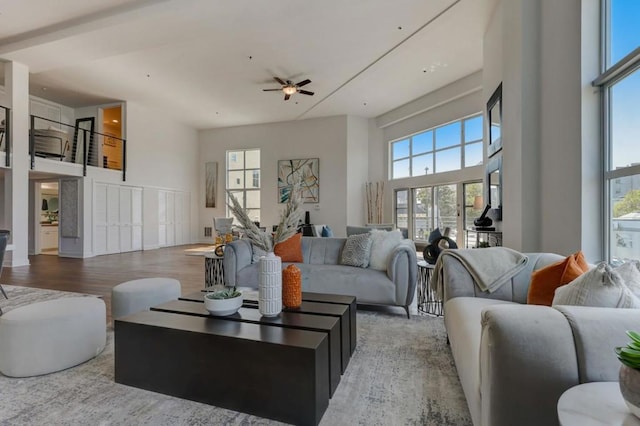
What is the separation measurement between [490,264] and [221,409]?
2029mm

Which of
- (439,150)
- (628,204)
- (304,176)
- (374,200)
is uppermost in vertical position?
(439,150)

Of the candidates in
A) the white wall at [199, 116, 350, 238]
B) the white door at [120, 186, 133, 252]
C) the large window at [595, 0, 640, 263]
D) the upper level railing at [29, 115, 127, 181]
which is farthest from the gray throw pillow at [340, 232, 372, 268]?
the white door at [120, 186, 133, 252]

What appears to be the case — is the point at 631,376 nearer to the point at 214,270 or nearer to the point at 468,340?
the point at 468,340

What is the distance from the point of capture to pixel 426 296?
Result: 137 inches

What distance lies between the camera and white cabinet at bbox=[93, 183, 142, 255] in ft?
26.5

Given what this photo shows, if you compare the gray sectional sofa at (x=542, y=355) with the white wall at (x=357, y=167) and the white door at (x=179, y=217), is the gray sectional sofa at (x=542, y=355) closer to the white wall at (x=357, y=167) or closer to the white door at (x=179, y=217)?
the white wall at (x=357, y=167)

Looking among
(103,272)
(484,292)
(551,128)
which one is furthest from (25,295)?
(551,128)

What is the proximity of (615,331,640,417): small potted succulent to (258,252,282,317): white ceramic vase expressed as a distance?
1.52m

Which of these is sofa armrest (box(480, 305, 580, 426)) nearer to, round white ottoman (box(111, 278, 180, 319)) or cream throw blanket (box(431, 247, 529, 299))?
cream throw blanket (box(431, 247, 529, 299))

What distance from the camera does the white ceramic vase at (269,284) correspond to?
191 centimetres

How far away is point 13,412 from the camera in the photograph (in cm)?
165

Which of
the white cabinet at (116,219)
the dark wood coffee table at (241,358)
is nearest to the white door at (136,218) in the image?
the white cabinet at (116,219)

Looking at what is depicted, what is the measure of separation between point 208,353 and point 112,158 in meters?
10.1

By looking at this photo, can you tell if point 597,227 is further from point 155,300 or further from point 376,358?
point 155,300
